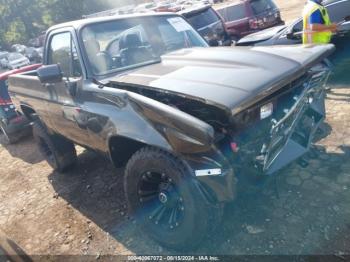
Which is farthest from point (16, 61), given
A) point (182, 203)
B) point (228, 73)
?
point (182, 203)

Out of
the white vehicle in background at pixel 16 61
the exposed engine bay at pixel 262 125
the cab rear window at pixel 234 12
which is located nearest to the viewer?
the exposed engine bay at pixel 262 125

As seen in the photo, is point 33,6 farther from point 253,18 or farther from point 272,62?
point 272,62

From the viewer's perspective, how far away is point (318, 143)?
4.48 meters

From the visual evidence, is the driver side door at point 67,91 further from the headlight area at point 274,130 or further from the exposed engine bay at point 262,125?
the headlight area at point 274,130

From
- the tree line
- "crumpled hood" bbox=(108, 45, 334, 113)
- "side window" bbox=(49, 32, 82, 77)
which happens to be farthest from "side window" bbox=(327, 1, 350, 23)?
the tree line

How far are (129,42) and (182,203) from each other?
2.02 meters

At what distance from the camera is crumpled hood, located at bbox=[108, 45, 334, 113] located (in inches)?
103

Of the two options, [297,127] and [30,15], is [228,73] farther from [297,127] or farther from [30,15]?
[30,15]

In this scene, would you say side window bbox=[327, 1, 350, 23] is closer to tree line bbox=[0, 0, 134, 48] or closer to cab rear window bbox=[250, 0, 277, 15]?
cab rear window bbox=[250, 0, 277, 15]

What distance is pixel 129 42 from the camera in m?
3.90

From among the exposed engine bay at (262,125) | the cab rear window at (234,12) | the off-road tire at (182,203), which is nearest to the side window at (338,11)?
the exposed engine bay at (262,125)

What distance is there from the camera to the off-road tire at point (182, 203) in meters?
2.74

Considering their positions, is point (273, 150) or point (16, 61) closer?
point (273, 150)

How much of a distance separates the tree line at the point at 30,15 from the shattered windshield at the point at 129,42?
125 feet
